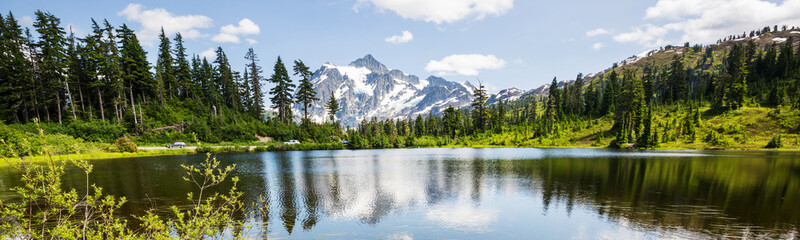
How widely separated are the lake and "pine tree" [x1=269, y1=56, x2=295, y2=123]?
198 feet

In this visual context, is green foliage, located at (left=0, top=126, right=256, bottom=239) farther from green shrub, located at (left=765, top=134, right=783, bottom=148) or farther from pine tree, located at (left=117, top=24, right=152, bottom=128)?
green shrub, located at (left=765, top=134, right=783, bottom=148)

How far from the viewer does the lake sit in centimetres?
1658

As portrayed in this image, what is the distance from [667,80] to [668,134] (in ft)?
176

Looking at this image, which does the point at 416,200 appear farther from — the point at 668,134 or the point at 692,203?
the point at 668,134

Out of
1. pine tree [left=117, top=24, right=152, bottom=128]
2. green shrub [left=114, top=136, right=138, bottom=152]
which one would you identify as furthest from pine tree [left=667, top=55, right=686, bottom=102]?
pine tree [left=117, top=24, right=152, bottom=128]

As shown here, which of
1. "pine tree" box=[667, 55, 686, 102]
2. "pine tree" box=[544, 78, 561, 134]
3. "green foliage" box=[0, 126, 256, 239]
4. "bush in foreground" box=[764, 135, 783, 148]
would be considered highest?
"pine tree" box=[667, 55, 686, 102]

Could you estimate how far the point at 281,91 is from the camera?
95375mm

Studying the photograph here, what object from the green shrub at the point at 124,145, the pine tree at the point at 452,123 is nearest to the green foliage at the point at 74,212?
the green shrub at the point at 124,145

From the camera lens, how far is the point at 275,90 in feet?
311

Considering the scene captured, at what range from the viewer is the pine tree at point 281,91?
9500cm

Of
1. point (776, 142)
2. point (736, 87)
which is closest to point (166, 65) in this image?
point (776, 142)

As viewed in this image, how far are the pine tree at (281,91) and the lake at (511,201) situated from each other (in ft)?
198

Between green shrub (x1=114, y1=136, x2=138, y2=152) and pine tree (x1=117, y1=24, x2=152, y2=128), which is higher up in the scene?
pine tree (x1=117, y1=24, x2=152, y2=128)

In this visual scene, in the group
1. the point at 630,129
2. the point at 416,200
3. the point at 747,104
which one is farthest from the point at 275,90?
the point at 747,104
